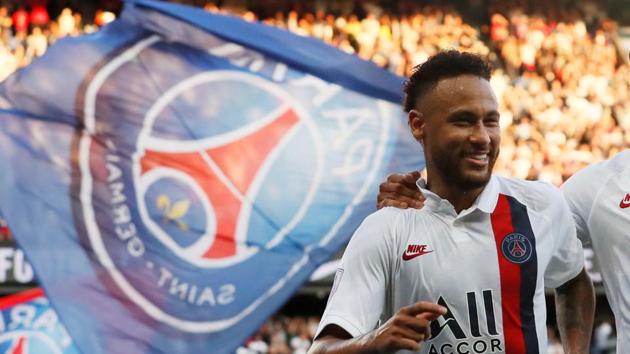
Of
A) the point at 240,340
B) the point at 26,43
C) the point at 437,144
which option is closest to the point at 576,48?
the point at 26,43

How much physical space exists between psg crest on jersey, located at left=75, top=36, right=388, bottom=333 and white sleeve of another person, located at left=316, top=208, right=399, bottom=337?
15.4ft

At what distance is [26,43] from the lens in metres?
18.8

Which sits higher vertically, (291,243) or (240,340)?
(291,243)

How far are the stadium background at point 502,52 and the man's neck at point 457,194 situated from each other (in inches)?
443

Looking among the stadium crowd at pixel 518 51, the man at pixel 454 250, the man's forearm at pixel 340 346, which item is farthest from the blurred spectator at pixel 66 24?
the man's forearm at pixel 340 346

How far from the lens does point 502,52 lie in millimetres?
22500

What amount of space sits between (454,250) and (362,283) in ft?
0.98

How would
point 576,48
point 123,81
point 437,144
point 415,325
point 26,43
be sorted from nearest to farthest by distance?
point 415,325, point 437,144, point 123,81, point 26,43, point 576,48

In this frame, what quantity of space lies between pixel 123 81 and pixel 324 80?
1.46 m

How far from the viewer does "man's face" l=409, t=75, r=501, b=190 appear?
3.47 metres

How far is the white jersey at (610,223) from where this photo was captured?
411 centimetres

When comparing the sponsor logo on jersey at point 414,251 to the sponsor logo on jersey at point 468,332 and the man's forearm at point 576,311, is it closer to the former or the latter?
the sponsor logo on jersey at point 468,332

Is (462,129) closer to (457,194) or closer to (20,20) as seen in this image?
(457,194)

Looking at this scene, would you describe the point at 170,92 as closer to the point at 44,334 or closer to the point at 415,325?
the point at 44,334
